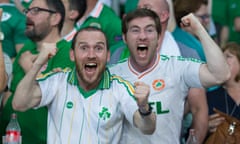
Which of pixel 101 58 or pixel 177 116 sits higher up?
pixel 101 58

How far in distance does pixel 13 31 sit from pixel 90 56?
101 inches

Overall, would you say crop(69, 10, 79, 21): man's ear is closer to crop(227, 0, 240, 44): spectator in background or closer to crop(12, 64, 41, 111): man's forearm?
crop(227, 0, 240, 44): spectator in background

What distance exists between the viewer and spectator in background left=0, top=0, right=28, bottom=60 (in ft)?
32.5

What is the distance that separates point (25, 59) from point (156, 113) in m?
1.64

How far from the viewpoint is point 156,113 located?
7.75 meters

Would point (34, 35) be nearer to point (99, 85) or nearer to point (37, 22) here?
point (37, 22)

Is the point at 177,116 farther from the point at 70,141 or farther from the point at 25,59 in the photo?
the point at 25,59

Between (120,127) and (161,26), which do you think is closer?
(120,127)

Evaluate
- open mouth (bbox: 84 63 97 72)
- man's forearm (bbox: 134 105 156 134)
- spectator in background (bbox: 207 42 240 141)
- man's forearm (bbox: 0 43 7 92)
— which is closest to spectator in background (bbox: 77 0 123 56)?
spectator in background (bbox: 207 42 240 141)

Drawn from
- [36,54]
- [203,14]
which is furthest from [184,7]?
[36,54]

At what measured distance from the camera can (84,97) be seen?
7.54 m

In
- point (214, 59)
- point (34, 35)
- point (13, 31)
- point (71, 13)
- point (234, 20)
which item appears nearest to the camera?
point (214, 59)

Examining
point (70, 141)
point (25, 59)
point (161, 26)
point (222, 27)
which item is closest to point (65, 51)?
point (25, 59)

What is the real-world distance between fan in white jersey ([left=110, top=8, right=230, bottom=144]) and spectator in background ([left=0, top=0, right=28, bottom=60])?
225cm
